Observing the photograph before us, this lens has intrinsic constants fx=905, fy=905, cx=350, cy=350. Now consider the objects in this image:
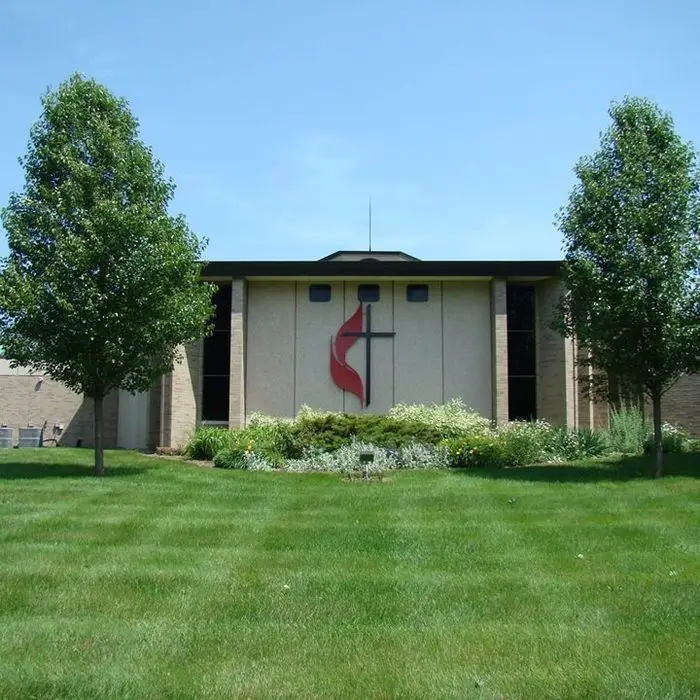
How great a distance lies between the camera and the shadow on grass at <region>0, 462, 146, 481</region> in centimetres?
1664

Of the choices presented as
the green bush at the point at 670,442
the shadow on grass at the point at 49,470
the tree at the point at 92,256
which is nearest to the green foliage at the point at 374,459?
the shadow on grass at the point at 49,470

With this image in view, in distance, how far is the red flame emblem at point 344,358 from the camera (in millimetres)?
25266

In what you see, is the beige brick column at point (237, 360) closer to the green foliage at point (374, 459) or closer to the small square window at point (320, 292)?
the small square window at point (320, 292)

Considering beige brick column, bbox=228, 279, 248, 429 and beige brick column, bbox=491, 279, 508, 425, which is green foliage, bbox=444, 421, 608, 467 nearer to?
beige brick column, bbox=491, 279, 508, 425

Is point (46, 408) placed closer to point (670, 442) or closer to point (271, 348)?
point (271, 348)

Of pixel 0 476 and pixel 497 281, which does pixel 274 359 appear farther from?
pixel 0 476

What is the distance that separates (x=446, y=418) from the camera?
21.9m

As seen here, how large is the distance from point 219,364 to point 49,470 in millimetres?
8566

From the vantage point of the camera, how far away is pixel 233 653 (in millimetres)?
6344

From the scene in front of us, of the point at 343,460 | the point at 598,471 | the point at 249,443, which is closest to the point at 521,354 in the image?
the point at 598,471

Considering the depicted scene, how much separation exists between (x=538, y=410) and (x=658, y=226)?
10004mm

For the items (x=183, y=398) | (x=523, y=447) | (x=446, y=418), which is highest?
(x=183, y=398)

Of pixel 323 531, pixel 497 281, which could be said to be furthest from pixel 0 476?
pixel 497 281

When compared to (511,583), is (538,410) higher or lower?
higher
